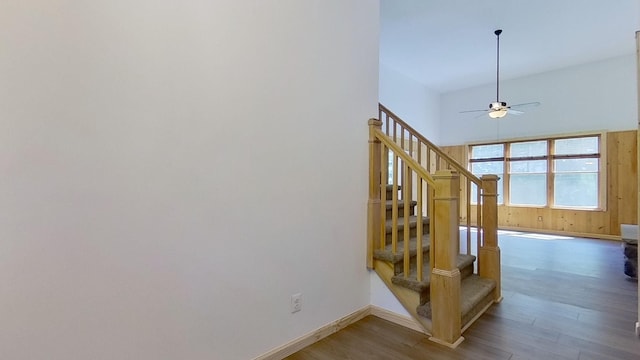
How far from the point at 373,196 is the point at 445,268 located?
0.82 meters

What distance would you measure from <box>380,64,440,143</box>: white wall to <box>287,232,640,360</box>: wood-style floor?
4.58 m

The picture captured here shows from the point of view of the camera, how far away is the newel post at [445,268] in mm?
2131

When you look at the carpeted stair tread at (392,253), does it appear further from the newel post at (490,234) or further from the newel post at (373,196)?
the newel post at (490,234)

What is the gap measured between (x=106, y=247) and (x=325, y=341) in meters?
1.57

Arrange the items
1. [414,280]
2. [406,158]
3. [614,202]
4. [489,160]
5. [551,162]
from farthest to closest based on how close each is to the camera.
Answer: [489,160] < [551,162] < [614,202] < [406,158] < [414,280]

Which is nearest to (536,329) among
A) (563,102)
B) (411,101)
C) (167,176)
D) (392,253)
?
(392,253)

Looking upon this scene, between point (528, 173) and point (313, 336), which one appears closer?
point (313, 336)

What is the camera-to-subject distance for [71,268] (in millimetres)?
1247

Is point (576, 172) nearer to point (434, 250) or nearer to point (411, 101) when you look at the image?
point (411, 101)

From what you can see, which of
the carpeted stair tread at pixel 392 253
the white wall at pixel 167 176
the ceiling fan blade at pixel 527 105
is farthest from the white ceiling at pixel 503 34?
the carpeted stair tread at pixel 392 253

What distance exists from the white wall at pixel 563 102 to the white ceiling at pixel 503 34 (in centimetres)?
28

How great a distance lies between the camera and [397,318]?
8.21 feet

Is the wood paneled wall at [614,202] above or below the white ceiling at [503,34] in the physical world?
below

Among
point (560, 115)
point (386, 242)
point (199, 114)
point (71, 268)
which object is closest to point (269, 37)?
point (199, 114)
